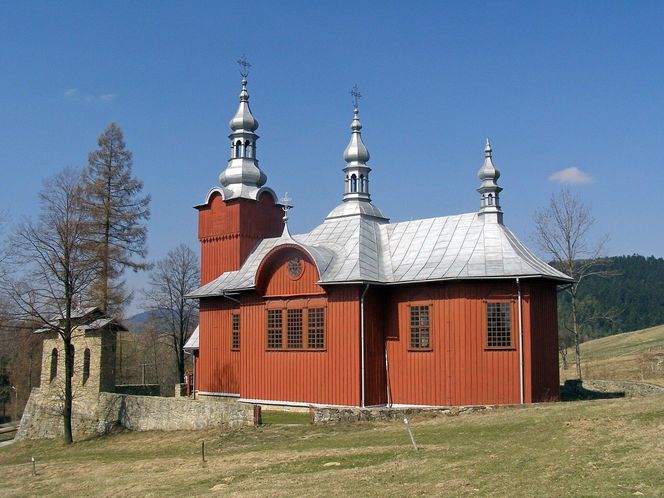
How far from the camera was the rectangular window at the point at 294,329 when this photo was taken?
25953mm

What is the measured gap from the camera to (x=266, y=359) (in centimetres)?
2688

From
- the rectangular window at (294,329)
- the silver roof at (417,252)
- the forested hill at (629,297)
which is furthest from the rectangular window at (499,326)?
the forested hill at (629,297)

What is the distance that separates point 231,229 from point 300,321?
23.6ft

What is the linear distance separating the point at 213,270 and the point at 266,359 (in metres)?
6.50

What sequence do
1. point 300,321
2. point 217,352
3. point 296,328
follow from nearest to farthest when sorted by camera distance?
point 300,321 < point 296,328 < point 217,352

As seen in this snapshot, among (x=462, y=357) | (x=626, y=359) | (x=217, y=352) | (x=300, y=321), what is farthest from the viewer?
(x=626, y=359)

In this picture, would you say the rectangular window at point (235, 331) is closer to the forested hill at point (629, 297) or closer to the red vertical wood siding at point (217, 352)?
the red vertical wood siding at point (217, 352)

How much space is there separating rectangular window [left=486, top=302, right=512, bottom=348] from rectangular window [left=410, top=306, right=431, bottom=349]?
6.78 feet

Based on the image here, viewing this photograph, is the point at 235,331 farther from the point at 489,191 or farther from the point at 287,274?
the point at 489,191

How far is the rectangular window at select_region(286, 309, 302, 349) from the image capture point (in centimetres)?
2595

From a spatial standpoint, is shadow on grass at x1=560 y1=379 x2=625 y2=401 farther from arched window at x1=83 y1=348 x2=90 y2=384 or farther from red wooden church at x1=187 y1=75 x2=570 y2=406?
arched window at x1=83 y1=348 x2=90 y2=384

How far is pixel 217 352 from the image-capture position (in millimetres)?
30297

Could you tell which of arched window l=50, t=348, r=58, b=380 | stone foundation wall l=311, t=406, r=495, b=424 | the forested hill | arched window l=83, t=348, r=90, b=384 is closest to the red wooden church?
stone foundation wall l=311, t=406, r=495, b=424

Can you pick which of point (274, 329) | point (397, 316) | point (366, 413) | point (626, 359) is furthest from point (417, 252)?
point (626, 359)
